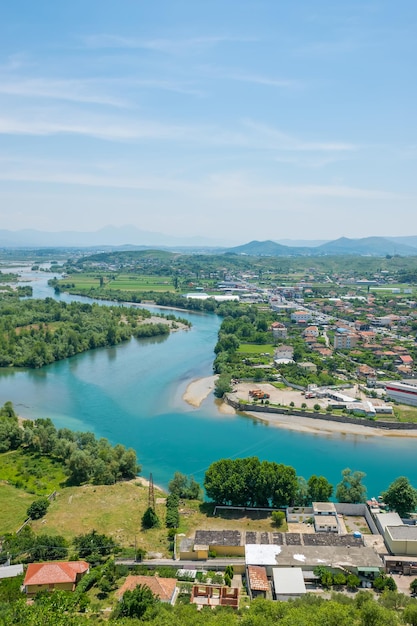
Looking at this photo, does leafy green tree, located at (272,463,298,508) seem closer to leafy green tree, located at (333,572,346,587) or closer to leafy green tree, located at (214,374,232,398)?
leafy green tree, located at (333,572,346,587)

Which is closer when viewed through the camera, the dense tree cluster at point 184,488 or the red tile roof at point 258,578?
the red tile roof at point 258,578

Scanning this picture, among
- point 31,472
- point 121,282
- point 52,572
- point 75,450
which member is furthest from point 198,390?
point 121,282

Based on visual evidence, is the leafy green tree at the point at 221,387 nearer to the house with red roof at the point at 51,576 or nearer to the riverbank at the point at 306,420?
the riverbank at the point at 306,420

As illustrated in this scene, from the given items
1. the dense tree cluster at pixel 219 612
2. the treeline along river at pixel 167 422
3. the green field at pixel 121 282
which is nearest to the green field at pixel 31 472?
the treeline along river at pixel 167 422

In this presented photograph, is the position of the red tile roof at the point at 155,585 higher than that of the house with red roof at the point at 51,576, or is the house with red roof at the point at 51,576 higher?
the red tile roof at the point at 155,585

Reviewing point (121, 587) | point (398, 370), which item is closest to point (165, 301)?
point (398, 370)

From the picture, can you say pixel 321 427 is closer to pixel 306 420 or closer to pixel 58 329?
pixel 306 420

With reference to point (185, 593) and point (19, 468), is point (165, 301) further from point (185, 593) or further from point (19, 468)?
point (185, 593)
